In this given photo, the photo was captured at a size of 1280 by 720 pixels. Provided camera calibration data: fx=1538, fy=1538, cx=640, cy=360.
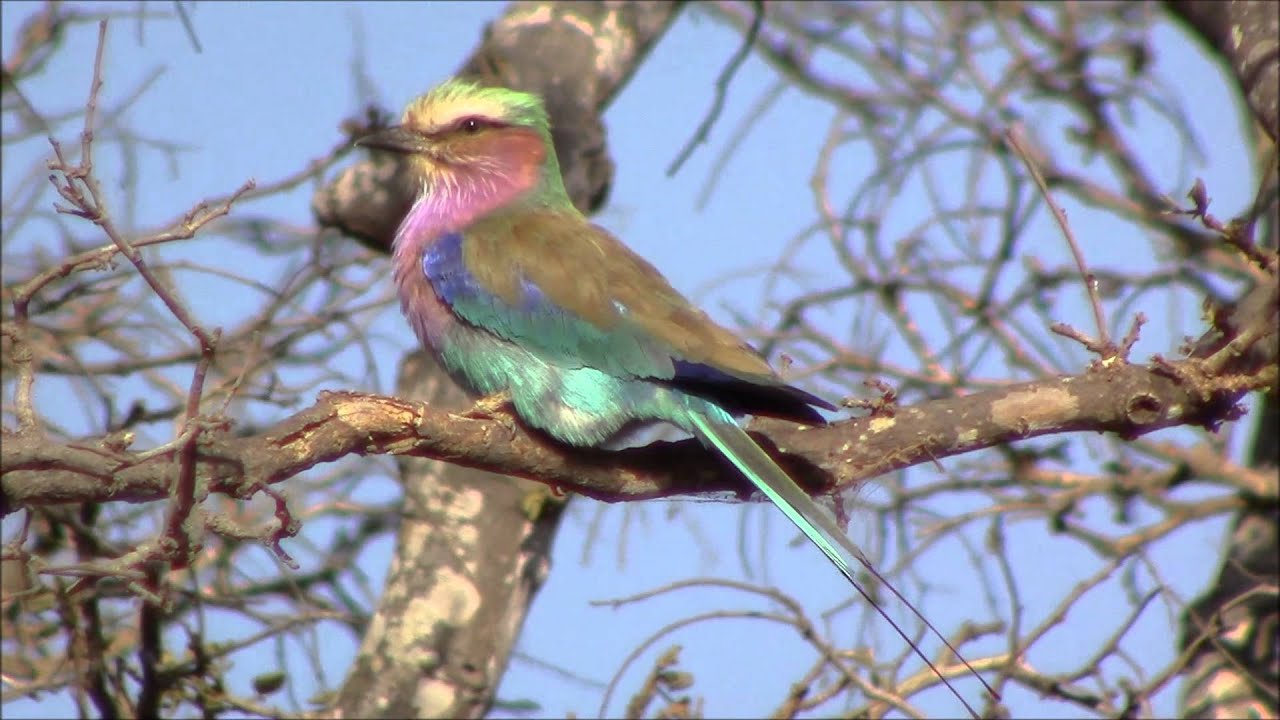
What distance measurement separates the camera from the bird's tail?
2.85 metres

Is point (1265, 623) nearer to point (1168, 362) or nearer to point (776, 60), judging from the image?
point (1168, 362)

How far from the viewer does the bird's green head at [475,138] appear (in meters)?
4.35

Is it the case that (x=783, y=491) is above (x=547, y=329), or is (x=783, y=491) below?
below

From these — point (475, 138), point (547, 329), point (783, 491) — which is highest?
point (475, 138)

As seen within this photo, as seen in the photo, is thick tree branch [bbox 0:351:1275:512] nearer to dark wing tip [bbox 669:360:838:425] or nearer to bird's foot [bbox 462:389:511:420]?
bird's foot [bbox 462:389:511:420]

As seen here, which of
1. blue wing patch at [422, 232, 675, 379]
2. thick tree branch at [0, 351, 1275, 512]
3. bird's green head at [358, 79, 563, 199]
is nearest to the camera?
thick tree branch at [0, 351, 1275, 512]

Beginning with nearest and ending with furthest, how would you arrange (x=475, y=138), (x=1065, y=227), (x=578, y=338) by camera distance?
(x=1065, y=227), (x=578, y=338), (x=475, y=138)

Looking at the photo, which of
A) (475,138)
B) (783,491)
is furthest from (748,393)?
(475,138)

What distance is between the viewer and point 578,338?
3445mm

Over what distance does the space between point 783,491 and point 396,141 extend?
1973 mm

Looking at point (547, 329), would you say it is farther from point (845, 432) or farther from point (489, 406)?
point (845, 432)

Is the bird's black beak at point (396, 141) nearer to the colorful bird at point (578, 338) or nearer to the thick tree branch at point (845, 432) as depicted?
the colorful bird at point (578, 338)

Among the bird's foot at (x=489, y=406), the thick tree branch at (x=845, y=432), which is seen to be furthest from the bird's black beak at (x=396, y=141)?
the thick tree branch at (x=845, y=432)

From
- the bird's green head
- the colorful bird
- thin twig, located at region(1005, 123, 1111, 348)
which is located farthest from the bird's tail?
the bird's green head
